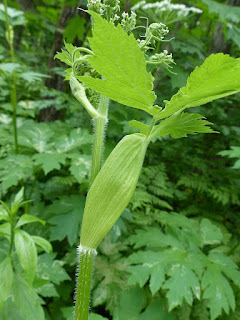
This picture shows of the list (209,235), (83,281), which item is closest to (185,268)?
(209,235)

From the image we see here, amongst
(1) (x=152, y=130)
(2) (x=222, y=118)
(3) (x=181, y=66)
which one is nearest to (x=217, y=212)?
(2) (x=222, y=118)

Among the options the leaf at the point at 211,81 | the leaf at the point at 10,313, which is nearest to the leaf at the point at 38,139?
the leaf at the point at 10,313

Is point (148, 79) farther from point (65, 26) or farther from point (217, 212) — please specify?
point (65, 26)

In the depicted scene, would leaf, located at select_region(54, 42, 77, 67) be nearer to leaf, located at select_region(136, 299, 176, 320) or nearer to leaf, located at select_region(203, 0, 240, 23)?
leaf, located at select_region(136, 299, 176, 320)

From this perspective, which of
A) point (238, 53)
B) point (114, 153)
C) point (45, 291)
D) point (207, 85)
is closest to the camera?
point (207, 85)

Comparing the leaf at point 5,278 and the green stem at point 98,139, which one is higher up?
the green stem at point 98,139

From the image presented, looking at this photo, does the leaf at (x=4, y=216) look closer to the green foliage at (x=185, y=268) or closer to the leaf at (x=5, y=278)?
the leaf at (x=5, y=278)

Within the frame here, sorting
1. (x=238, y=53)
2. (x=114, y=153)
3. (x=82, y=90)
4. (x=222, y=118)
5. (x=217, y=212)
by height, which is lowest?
(x=217, y=212)
